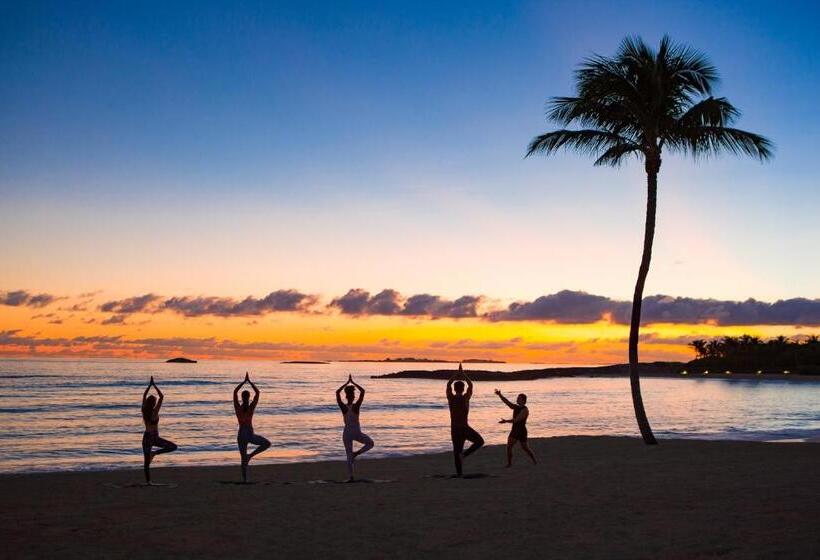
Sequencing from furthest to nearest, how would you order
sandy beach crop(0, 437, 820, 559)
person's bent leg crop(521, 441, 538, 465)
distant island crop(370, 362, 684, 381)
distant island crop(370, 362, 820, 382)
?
distant island crop(370, 362, 684, 381), distant island crop(370, 362, 820, 382), person's bent leg crop(521, 441, 538, 465), sandy beach crop(0, 437, 820, 559)

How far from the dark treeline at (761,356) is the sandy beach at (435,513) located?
147 metres

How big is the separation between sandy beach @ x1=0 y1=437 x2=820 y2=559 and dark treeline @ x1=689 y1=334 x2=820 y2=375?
147 m

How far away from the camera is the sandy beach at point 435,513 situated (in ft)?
27.2

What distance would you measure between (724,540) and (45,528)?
8.19 m

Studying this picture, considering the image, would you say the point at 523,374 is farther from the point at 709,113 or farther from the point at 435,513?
the point at 435,513

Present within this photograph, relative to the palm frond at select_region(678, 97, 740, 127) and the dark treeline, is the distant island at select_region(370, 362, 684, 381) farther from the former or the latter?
the palm frond at select_region(678, 97, 740, 127)

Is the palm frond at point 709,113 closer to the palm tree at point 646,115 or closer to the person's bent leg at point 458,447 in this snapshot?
the palm tree at point 646,115

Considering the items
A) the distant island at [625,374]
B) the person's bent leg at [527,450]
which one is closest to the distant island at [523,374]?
the distant island at [625,374]

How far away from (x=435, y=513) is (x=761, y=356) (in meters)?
169

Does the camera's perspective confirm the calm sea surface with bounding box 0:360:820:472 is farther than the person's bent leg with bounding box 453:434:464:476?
Yes

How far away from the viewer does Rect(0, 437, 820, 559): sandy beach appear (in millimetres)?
8305

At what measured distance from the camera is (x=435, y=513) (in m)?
10.5

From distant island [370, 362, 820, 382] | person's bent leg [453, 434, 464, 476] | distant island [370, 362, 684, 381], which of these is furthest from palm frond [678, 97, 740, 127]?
distant island [370, 362, 684, 381]

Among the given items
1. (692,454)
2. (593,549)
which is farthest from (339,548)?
(692,454)
